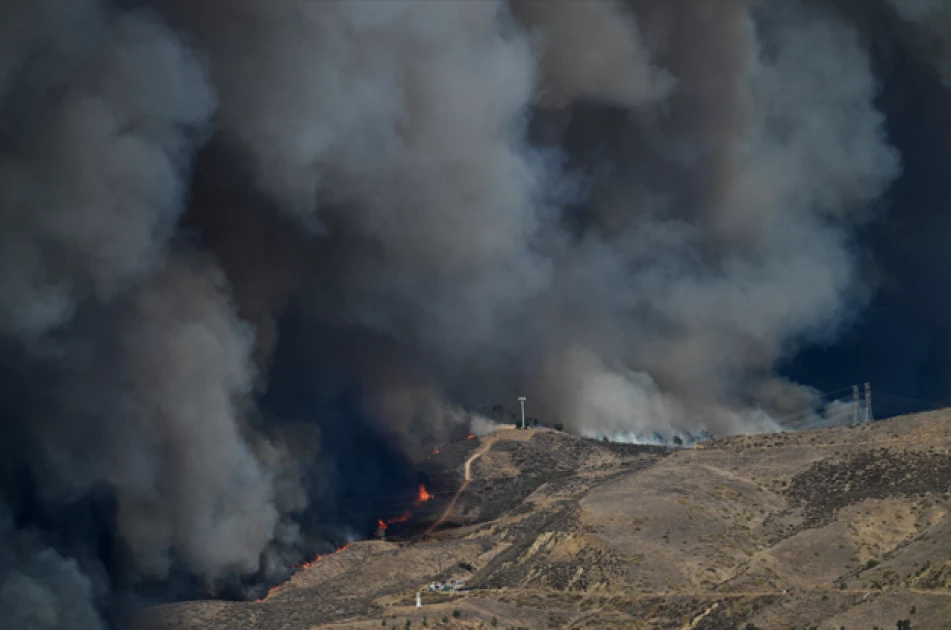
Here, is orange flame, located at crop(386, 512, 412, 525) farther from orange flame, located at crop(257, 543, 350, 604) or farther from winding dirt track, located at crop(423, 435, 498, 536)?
orange flame, located at crop(257, 543, 350, 604)

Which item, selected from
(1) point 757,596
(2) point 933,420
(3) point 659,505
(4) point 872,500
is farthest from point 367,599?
(2) point 933,420

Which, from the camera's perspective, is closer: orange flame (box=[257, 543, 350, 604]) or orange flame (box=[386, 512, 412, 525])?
orange flame (box=[257, 543, 350, 604])

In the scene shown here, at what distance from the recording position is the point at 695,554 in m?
70.2

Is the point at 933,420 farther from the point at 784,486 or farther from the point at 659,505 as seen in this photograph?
the point at 659,505

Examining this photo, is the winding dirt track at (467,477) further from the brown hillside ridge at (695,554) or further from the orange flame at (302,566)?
the orange flame at (302,566)

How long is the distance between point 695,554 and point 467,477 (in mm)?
37848

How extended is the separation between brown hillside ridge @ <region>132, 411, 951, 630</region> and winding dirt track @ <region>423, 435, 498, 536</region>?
895 mm

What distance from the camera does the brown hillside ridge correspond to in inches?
2347

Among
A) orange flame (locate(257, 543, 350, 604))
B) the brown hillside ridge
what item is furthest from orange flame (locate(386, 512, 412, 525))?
orange flame (locate(257, 543, 350, 604))

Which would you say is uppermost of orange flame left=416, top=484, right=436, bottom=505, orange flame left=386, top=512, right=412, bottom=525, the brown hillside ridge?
orange flame left=416, top=484, right=436, bottom=505

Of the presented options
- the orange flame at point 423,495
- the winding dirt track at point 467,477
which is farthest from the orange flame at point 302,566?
the orange flame at point 423,495

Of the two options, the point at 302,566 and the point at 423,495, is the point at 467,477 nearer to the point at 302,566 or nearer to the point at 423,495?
the point at 423,495

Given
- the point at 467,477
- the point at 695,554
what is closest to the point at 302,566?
the point at 467,477

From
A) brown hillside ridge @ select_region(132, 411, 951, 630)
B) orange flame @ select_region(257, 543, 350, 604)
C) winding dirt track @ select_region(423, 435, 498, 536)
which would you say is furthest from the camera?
winding dirt track @ select_region(423, 435, 498, 536)
